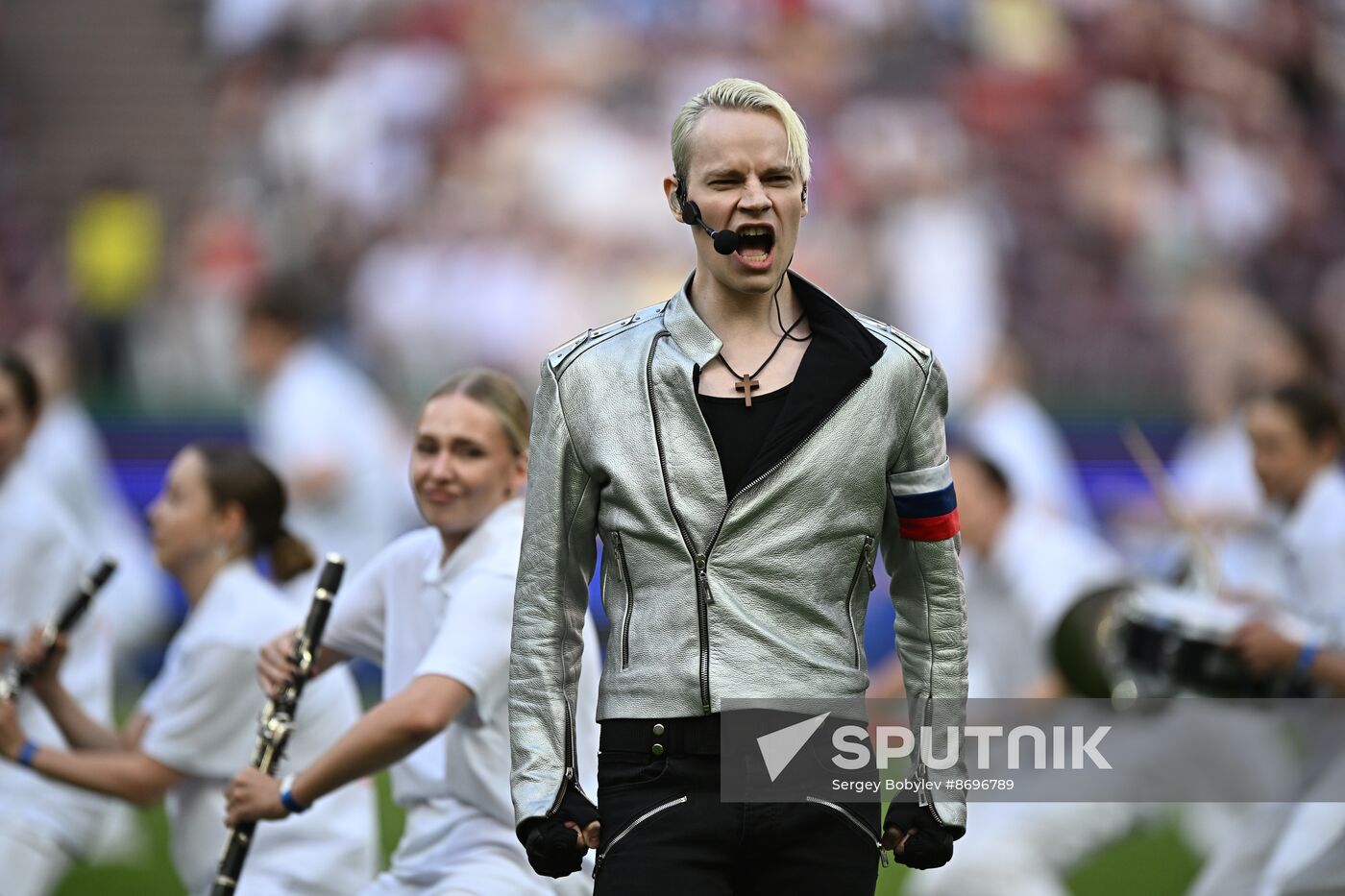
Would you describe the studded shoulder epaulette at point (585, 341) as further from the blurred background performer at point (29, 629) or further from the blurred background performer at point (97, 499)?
the blurred background performer at point (97, 499)

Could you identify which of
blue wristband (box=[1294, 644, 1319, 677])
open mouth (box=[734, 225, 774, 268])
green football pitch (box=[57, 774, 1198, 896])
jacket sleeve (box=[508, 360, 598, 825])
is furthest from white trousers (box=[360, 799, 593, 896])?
green football pitch (box=[57, 774, 1198, 896])

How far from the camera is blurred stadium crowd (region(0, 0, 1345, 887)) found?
16.3m

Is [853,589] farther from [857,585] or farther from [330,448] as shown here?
[330,448]

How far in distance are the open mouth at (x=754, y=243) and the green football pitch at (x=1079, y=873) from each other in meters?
5.56

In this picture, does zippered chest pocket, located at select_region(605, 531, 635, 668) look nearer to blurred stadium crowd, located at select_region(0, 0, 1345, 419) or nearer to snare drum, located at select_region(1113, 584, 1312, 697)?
snare drum, located at select_region(1113, 584, 1312, 697)

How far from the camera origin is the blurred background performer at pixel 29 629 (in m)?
6.25

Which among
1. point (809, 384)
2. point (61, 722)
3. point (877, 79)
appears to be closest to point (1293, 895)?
point (809, 384)

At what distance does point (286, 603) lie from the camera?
18.4 ft

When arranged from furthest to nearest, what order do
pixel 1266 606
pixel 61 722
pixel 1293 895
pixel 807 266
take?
pixel 807 266, pixel 1266 606, pixel 61 722, pixel 1293 895

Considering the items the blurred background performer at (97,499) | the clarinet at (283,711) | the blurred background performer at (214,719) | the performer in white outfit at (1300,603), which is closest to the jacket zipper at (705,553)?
the clarinet at (283,711)

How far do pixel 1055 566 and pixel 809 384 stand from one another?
212 inches

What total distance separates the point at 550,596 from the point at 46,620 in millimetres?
3812

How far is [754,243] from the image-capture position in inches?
130

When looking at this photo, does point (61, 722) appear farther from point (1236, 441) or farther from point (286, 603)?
point (1236, 441)
